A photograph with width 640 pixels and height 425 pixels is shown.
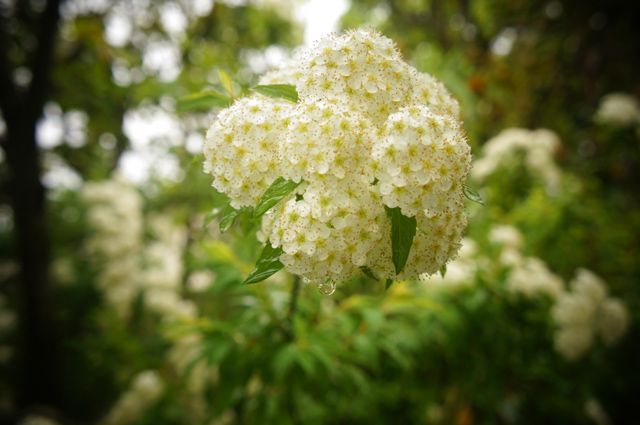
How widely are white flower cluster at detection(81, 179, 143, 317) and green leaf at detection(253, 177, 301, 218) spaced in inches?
157

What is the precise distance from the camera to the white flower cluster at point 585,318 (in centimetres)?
323

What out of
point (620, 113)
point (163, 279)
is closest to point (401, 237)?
point (163, 279)

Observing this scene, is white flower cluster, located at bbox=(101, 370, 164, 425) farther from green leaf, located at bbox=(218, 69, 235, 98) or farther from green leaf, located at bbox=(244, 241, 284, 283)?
green leaf, located at bbox=(244, 241, 284, 283)

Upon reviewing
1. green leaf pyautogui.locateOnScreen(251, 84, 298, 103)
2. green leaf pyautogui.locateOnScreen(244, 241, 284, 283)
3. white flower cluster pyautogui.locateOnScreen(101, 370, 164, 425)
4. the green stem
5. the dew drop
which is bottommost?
white flower cluster pyautogui.locateOnScreen(101, 370, 164, 425)

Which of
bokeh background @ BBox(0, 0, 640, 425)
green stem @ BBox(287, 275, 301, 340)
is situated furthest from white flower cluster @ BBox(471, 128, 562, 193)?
green stem @ BBox(287, 275, 301, 340)

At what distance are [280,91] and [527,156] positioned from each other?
3921mm

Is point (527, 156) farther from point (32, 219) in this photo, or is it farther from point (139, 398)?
point (32, 219)

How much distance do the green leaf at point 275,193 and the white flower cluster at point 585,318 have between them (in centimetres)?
299

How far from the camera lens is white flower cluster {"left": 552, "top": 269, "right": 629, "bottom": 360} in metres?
3.23

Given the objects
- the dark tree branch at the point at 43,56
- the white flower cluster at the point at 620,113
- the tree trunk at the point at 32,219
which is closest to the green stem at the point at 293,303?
the tree trunk at the point at 32,219

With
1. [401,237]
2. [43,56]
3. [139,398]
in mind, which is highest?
[43,56]

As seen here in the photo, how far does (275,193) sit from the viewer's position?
1.12 m

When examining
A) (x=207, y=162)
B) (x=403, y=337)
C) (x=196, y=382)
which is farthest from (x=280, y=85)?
(x=196, y=382)

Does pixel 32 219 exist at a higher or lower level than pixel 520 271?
lower
